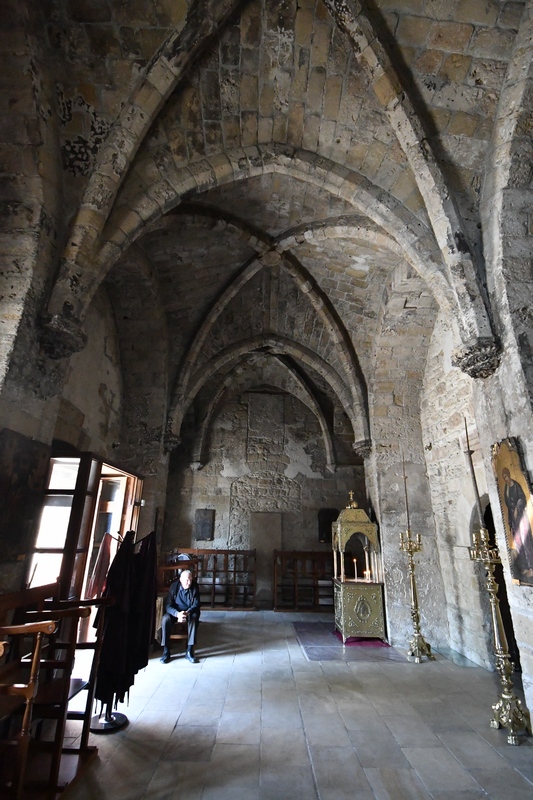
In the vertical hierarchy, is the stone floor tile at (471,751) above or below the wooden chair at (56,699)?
below

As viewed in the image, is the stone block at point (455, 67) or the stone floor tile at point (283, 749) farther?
the stone block at point (455, 67)

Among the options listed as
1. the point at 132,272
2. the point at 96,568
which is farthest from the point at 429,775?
the point at 132,272

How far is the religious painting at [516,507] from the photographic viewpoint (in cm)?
304

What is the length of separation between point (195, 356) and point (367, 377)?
318 cm

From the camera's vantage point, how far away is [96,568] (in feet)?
14.9

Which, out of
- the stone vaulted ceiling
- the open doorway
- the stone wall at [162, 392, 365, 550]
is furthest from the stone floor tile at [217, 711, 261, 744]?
the stone wall at [162, 392, 365, 550]

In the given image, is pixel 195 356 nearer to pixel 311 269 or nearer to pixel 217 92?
pixel 311 269

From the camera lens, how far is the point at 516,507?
10.4ft

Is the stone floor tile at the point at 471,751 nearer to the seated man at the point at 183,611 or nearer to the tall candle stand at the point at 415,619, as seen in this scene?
the tall candle stand at the point at 415,619

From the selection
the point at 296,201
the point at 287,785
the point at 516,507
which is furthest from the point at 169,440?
the point at 516,507

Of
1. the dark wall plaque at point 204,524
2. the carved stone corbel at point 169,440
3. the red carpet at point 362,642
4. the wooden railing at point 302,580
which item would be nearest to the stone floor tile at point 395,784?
the red carpet at point 362,642

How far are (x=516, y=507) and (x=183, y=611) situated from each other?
4251 millimetres

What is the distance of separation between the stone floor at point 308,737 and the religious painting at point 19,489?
1.61 metres

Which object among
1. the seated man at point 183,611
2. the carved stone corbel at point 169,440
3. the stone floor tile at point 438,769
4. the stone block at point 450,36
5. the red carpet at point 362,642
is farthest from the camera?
the carved stone corbel at point 169,440
